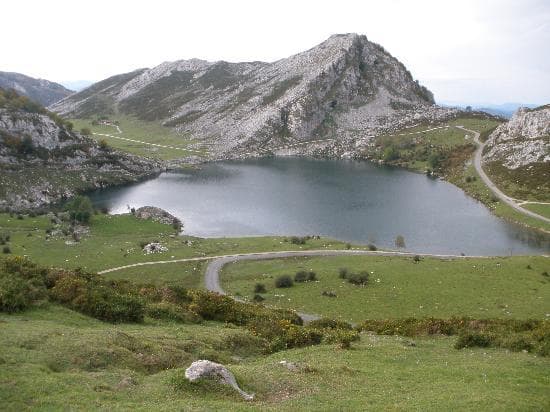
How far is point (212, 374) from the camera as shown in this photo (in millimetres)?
22641

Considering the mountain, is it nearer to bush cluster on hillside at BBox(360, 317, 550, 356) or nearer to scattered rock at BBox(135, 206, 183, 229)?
scattered rock at BBox(135, 206, 183, 229)

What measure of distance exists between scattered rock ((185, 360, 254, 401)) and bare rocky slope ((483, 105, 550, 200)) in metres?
128

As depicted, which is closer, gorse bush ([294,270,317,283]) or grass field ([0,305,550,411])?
grass field ([0,305,550,411])

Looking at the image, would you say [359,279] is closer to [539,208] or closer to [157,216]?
[157,216]

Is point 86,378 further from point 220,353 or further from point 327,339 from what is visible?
point 327,339

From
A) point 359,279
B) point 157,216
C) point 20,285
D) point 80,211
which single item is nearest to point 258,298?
point 359,279

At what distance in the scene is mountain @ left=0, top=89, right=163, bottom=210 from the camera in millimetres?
127131

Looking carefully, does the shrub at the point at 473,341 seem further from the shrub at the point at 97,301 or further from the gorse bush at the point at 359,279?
the gorse bush at the point at 359,279

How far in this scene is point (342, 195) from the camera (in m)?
139

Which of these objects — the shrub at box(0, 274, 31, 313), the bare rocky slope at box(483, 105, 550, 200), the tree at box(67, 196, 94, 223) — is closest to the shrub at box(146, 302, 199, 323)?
the shrub at box(0, 274, 31, 313)

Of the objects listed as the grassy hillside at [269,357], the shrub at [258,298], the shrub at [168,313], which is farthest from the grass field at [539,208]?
the shrub at [168,313]

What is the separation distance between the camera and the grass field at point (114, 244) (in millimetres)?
77062

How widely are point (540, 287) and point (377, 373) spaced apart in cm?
4205

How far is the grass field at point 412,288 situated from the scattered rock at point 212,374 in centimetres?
2997
